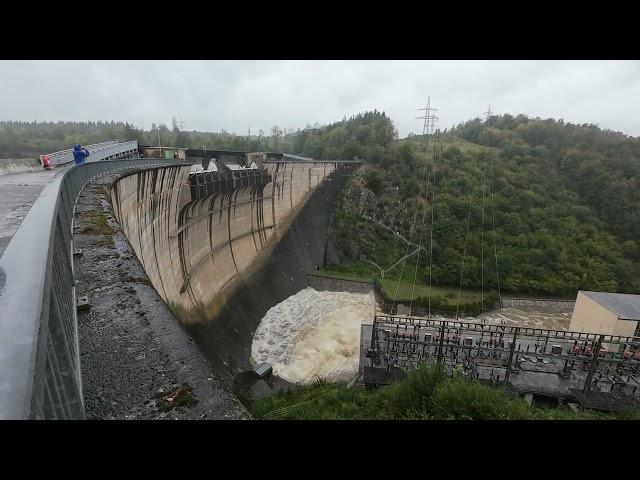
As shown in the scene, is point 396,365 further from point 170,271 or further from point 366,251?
point 366,251

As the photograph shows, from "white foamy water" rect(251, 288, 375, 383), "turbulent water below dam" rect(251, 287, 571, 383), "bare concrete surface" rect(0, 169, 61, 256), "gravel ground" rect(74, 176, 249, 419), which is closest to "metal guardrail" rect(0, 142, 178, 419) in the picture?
"gravel ground" rect(74, 176, 249, 419)

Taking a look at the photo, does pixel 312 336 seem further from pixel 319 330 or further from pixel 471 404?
pixel 471 404

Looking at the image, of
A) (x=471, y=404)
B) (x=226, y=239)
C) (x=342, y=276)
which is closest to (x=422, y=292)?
(x=342, y=276)

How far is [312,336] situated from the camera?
1542 cm

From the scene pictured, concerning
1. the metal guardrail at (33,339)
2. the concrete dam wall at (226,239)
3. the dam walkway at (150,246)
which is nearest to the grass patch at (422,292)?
the concrete dam wall at (226,239)

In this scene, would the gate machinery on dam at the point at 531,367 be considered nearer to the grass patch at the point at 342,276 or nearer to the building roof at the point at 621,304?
the building roof at the point at 621,304

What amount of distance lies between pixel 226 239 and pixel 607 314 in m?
16.3

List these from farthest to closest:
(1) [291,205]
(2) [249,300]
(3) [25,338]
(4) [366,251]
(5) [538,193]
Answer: (5) [538,193], (4) [366,251], (1) [291,205], (2) [249,300], (3) [25,338]

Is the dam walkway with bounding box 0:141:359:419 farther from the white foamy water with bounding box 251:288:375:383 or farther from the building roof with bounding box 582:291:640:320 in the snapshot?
the building roof with bounding box 582:291:640:320

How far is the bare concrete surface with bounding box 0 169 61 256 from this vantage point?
126 inches

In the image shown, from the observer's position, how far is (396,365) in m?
9.87

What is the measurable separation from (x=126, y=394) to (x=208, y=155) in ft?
71.8

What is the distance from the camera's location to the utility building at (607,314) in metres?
11.5
